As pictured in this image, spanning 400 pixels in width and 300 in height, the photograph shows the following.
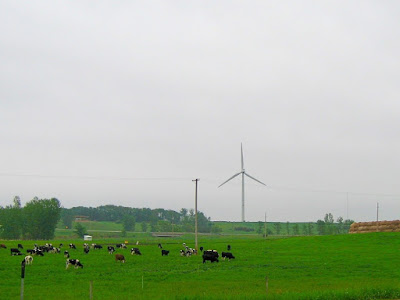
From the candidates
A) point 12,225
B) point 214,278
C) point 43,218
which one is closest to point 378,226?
point 214,278

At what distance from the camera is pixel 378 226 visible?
101 meters

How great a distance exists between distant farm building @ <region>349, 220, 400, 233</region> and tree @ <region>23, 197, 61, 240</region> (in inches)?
3732

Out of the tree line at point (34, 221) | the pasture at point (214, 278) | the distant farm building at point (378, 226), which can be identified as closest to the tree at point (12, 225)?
the tree line at point (34, 221)

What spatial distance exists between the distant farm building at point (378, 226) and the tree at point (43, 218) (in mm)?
94794

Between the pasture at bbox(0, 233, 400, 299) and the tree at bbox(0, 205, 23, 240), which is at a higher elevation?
the tree at bbox(0, 205, 23, 240)

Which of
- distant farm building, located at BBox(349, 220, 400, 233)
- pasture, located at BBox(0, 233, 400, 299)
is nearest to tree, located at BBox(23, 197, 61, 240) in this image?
distant farm building, located at BBox(349, 220, 400, 233)

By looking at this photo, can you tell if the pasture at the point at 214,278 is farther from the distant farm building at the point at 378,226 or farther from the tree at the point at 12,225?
the tree at the point at 12,225

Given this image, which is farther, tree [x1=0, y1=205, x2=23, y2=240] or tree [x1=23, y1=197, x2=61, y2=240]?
tree [x1=0, y1=205, x2=23, y2=240]

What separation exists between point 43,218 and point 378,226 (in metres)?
103

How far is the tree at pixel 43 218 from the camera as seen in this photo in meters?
170

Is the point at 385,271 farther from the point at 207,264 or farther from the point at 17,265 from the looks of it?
the point at 17,265

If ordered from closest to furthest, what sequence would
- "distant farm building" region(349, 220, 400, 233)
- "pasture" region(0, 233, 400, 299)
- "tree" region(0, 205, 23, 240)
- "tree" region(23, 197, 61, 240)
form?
"pasture" region(0, 233, 400, 299) → "distant farm building" region(349, 220, 400, 233) → "tree" region(23, 197, 61, 240) → "tree" region(0, 205, 23, 240)

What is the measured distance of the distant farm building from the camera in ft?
323

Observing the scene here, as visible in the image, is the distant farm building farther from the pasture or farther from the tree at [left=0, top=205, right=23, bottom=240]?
the tree at [left=0, top=205, right=23, bottom=240]
